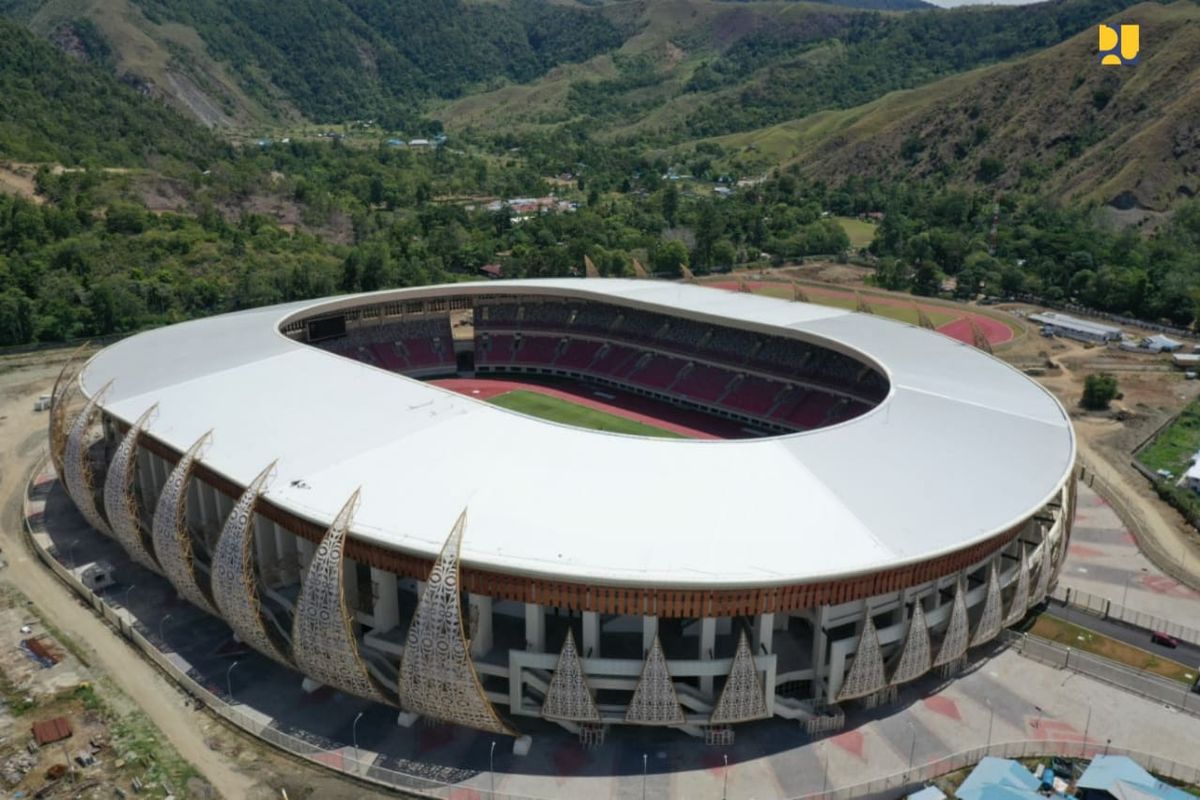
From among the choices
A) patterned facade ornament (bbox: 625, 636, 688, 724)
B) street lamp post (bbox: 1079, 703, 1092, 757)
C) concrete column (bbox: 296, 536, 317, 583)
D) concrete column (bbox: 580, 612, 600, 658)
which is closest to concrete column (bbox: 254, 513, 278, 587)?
concrete column (bbox: 296, 536, 317, 583)

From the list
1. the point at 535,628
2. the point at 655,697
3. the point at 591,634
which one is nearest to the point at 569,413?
the point at 535,628

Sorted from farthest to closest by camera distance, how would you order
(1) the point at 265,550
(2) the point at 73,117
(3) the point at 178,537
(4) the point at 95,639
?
(2) the point at 73,117, (1) the point at 265,550, (4) the point at 95,639, (3) the point at 178,537

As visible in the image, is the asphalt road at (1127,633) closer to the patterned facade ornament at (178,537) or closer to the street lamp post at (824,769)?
the street lamp post at (824,769)

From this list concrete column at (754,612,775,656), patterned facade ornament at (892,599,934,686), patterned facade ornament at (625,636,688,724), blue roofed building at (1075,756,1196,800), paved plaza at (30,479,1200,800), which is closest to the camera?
blue roofed building at (1075,756,1196,800)

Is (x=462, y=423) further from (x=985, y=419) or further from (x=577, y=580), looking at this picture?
(x=985, y=419)

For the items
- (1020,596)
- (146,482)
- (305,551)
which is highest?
(305,551)

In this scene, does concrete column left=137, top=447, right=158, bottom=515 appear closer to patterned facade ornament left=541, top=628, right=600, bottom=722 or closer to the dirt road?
the dirt road

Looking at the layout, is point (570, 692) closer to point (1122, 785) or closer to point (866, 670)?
point (866, 670)
